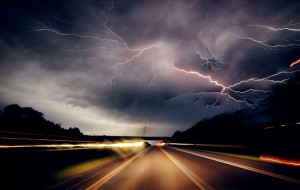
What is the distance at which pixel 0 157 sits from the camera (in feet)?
23.1

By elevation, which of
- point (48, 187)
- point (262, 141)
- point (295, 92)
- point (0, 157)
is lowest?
point (48, 187)

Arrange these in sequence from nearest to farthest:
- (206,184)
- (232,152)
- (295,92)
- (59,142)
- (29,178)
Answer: (29,178)
(206,184)
(232,152)
(59,142)
(295,92)

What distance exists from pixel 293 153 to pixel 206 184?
10.8m

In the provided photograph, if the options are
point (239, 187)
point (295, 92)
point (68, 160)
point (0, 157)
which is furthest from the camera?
point (295, 92)

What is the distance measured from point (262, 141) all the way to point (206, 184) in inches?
760

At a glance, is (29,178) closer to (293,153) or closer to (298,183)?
(298,183)

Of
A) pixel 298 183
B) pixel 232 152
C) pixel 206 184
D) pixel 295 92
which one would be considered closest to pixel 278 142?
pixel 232 152

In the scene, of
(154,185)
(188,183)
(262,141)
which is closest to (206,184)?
(188,183)

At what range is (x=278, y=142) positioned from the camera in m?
22.9

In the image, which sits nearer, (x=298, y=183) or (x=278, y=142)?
(x=298, y=183)

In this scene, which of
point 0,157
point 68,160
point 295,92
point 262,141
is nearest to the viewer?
point 0,157

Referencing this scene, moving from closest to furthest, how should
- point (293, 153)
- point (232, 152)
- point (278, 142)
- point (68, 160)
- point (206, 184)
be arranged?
1. point (206, 184)
2. point (68, 160)
3. point (293, 153)
4. point (278, 142)
5. point (232, 152)

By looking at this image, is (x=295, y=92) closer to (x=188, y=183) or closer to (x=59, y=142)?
(x=59, y=142)

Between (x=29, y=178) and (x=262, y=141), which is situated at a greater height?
(x=262, y=141)
